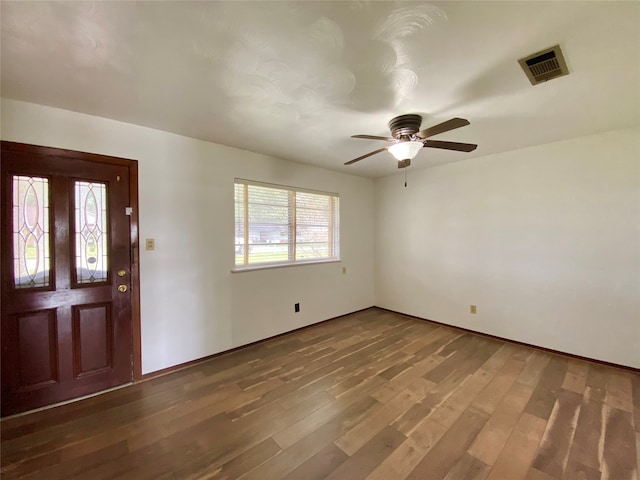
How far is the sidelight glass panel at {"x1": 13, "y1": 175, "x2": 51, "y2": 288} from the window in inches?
64.7

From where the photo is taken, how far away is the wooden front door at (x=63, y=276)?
2.03 metres

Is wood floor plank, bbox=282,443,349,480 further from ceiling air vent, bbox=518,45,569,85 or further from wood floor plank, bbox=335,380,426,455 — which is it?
ceiling air vent, bbox=518,45,569,85

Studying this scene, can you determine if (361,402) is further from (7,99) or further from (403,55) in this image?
(7,99)

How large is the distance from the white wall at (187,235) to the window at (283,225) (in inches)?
6.0

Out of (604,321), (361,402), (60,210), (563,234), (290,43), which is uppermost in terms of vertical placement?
(290,43)

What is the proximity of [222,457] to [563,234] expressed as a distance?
391 cm

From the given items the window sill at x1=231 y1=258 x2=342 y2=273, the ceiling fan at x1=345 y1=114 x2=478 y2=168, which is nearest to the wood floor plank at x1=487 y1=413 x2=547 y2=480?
the ceiling fan at x1=345 y1=114 x2=478 y2=168

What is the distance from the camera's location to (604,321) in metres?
2.77

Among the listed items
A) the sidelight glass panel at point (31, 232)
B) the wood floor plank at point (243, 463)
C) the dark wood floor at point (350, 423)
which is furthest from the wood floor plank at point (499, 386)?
the sidelight glass panel at point (31, 232)

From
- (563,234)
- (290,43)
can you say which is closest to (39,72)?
(290,43)

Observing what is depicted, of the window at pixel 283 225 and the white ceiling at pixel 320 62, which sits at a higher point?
the white ceiling at pixel 320 62

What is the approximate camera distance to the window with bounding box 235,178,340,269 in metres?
3.31

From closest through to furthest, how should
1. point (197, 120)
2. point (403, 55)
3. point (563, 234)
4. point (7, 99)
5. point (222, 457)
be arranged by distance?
point (403, 55)
point (222, 457)
point (7, 99)
point (197, 120)
point (563, 234)

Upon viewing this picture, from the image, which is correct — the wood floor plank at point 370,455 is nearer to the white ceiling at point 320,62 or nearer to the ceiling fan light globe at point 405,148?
the ceiling fan light globe at point 405,148
